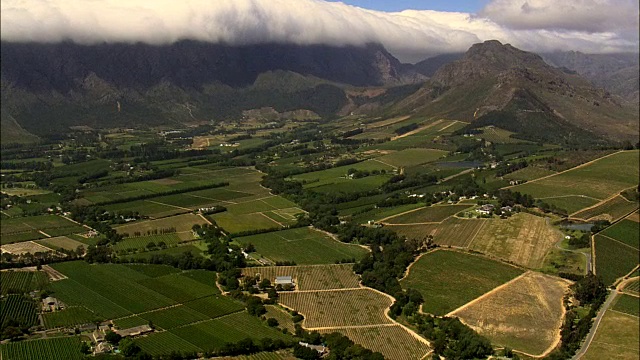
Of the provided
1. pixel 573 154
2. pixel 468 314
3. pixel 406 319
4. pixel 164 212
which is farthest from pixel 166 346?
pixel 573 154

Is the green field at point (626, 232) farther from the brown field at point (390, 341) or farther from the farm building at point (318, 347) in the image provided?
the farm building at point (318, 347)

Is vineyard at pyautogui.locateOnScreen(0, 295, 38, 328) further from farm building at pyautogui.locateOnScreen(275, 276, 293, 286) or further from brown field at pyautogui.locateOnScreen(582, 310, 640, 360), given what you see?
brown field at pyautogui.locateOnScreen(582, 310, 640, 360)

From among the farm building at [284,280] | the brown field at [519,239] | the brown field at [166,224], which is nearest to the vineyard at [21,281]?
the brown field at [166,224]

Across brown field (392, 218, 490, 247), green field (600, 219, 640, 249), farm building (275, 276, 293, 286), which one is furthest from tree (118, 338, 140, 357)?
green field (600, 219, 640, 249)

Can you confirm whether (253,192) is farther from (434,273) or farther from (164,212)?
(434,273)

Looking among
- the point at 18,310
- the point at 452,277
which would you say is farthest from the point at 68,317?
the point at 452,277

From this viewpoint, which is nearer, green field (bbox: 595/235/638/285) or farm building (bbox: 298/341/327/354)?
farm building (bbox: 298/341/327/354)
